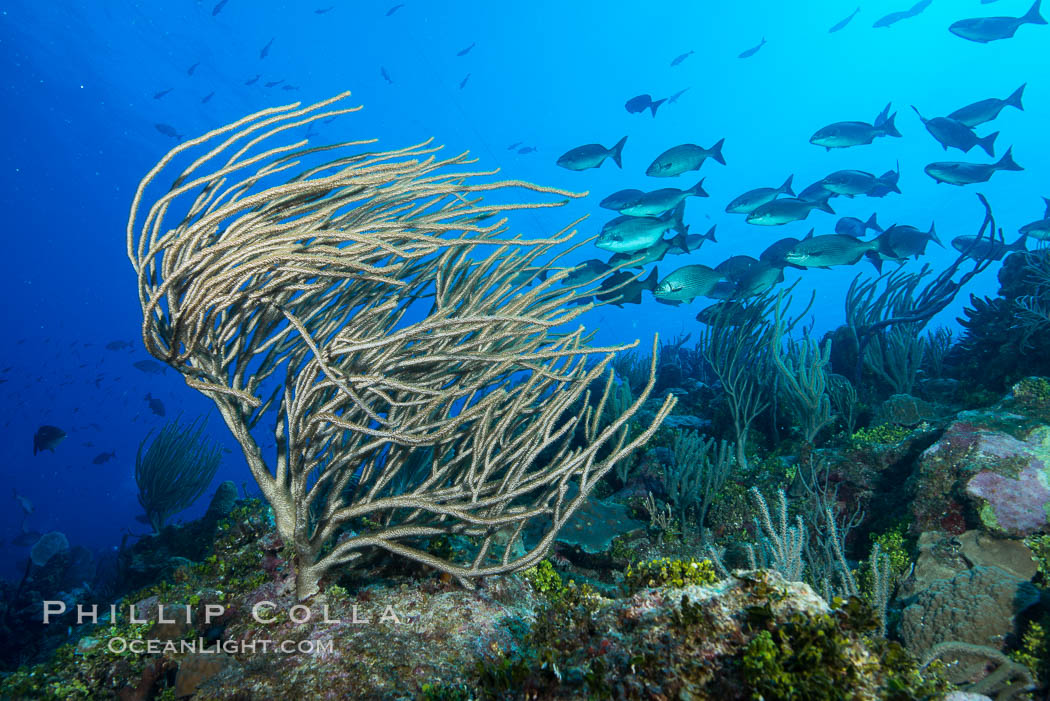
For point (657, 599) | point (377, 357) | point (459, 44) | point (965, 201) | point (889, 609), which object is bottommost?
point (889, 609)

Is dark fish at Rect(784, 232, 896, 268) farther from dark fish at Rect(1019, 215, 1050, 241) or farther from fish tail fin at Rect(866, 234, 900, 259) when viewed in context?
dark fish at Rect(1019, 215, 1050, 241)

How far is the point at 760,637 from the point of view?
135 cm

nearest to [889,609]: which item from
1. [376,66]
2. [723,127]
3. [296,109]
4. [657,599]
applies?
[657,599]

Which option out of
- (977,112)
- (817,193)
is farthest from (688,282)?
(977,112)

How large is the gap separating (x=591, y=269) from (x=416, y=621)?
577 cm

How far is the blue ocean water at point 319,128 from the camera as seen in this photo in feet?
126

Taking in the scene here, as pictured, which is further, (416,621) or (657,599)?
(416,621)

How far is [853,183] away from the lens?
9406 millimetres

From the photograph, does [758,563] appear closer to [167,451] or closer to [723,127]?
[167,451]

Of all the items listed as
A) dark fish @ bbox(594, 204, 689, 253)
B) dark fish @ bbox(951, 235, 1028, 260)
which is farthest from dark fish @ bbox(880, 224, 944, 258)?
dark fish @ bbox(594, 204, 689, 253)

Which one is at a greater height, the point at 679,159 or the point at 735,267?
the point at 679,159

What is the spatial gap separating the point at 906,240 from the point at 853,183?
90.5 inches

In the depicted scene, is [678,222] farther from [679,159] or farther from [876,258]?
[876,258]

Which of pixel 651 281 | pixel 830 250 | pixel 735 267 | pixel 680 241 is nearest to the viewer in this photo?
pixel 651 281
